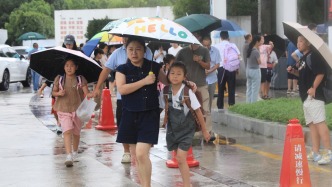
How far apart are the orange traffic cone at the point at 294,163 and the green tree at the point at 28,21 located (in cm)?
6055

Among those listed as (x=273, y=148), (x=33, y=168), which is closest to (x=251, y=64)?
(x=273, y=148)

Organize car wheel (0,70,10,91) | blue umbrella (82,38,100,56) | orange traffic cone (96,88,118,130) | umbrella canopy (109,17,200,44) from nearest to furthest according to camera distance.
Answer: umbrella canopy (109,17,200,44), orange traffic cone (96,88,118,130), blue umbrella (82,38,100,56), car wheel (0,70,10,91)

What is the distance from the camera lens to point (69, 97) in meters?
9.28

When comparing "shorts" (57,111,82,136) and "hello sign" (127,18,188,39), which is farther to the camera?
"shorts" (57,111,82,136)

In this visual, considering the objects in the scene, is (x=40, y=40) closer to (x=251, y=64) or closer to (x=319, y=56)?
(x=251, y=64)

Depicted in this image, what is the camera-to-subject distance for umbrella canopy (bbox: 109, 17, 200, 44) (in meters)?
7.09

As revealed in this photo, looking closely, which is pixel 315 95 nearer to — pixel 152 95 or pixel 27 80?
pixel 152 95

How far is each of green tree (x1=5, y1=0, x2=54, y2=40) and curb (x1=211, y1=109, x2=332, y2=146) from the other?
2154 inches

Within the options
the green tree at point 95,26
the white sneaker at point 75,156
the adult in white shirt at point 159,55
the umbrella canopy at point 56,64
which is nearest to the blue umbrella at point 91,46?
the adult in white shirt at point 159,55

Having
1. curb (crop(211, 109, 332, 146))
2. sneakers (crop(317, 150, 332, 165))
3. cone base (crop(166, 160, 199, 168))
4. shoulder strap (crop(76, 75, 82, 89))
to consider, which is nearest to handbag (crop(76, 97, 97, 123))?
shoulder strap (crop(76, 75, 82, 89))

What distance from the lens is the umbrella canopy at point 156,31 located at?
709 centimetres

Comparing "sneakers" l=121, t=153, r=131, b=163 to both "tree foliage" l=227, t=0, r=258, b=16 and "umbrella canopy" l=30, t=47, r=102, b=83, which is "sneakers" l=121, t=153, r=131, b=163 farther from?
"tree foliage" l=227, t=0, r=258, b=16

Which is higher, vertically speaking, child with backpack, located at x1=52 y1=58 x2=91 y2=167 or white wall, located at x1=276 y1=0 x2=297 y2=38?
white wall, located at x1=276 y1=0 x2=297 y2=38

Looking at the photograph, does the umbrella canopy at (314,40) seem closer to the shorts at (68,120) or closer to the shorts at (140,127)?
the shorts at (140,127)
